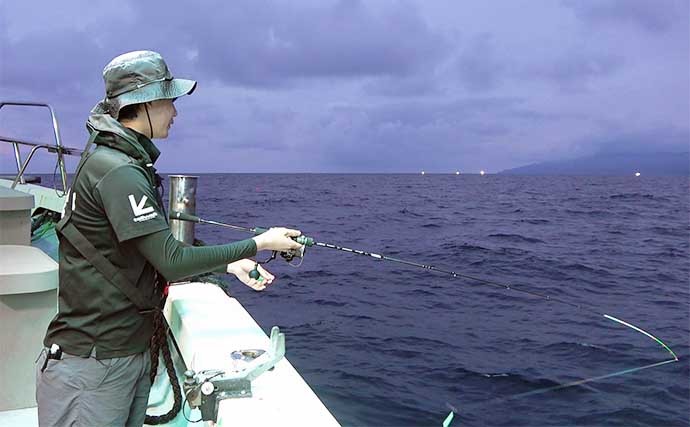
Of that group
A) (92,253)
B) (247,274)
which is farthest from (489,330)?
(92,253)

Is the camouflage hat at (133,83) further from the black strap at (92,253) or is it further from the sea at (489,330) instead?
the sea at (489,330)

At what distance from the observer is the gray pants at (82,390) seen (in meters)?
1.96

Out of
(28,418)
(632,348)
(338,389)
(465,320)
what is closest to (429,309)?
(465,320)

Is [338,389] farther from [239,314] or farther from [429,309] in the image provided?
[429,309]

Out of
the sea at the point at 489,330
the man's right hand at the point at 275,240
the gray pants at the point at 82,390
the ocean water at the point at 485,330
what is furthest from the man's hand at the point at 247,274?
the ocean water at the point at 485,330

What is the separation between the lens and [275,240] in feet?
7.25

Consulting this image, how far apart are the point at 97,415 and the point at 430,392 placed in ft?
15.3

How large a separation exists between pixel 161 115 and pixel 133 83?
15cm

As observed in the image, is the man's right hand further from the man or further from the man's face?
the man's face

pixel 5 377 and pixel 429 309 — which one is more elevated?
pixel 5 377

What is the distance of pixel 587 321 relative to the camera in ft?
28.6

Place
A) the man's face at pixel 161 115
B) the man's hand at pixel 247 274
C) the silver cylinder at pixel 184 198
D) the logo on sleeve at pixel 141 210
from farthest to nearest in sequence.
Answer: the silver cylinder at pixel 184 198
the man's hand at pixel 247 274
the man's face at pixel 161 115
the logo on sleeve at pixel 141 210

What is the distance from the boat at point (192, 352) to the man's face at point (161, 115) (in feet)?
3.16

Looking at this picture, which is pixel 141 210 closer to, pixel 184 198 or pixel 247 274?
pixel 247 274
